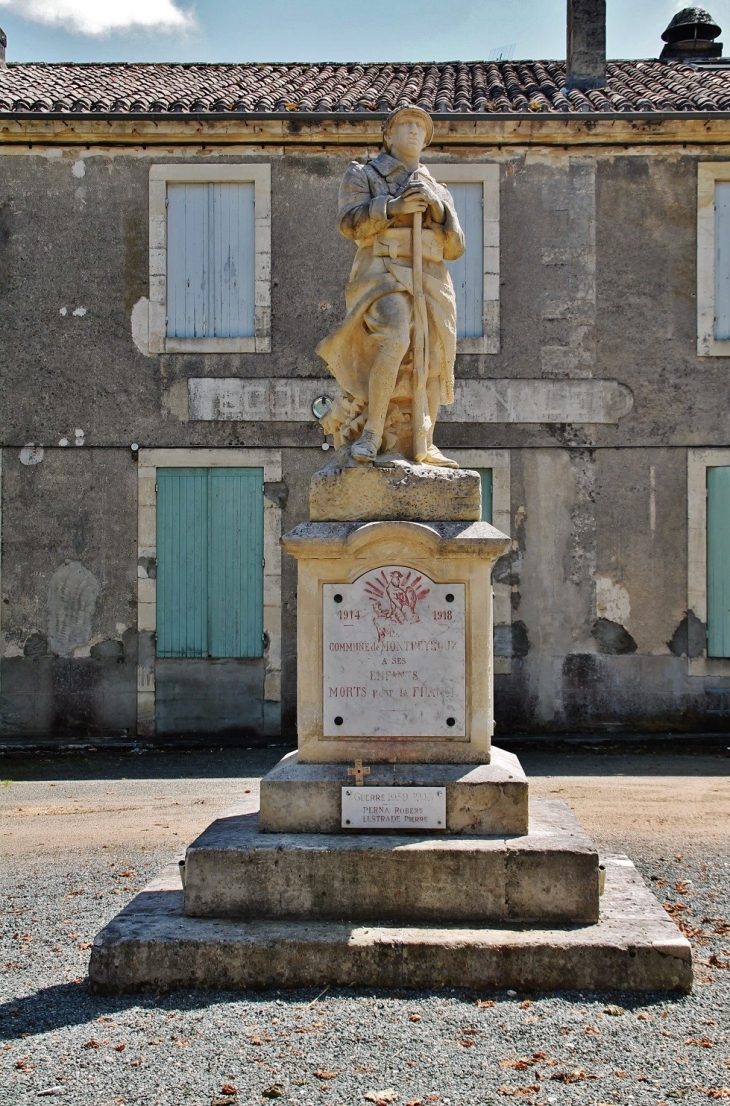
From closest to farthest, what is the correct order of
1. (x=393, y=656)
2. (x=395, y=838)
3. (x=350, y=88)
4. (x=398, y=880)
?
1. (x=398, y=880)
2. (x=395, y=838)
3. (x=393, y=656)
4. (x=350, y=88)

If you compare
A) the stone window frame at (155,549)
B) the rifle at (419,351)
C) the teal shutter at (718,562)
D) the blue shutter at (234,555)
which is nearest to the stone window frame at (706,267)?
the teal shutter at (718,562)

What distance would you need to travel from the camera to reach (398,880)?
416cm

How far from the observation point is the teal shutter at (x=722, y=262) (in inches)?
433

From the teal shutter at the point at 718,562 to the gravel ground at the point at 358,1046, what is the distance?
22.3ft

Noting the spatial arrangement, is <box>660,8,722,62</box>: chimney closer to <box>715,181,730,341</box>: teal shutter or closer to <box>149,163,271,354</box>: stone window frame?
<box>715,181,730,341</box>: teal shutter

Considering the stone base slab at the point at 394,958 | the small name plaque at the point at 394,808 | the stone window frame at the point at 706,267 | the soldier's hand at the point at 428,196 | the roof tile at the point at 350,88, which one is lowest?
the stone base slab at the point at 394,958

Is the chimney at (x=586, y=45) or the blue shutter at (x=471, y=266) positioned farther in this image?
the chimney at (x=586, y=45)

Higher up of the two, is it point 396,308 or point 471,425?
point 471,425

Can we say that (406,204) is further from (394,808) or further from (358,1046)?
(358,1046)

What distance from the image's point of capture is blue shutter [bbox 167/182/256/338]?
11.0 m

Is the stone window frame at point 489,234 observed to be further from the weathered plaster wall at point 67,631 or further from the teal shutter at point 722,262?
the weathered plaster wall at point 67,631

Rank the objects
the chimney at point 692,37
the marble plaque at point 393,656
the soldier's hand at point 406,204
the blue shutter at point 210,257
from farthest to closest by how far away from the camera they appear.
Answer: the chimney at point 692,37
the blue shutter at point 210,257
the soldier's hand at point 406,204
the marble plaque at point 393,656

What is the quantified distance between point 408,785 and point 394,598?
78cm

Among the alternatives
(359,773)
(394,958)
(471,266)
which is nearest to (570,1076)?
(394,958)
